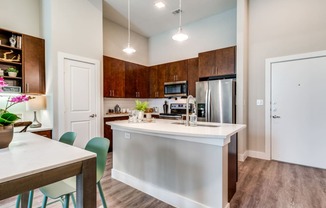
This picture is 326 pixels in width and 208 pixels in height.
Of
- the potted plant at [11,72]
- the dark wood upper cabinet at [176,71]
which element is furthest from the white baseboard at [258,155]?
the potted plant at [11,72]

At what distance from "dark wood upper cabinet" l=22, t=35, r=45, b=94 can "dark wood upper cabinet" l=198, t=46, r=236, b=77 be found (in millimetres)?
3527

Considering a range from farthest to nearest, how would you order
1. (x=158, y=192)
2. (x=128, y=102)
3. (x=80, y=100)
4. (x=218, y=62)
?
(x=128, y=102), (x=218, y=62), (x=80, y=100), (x=158, y=192)

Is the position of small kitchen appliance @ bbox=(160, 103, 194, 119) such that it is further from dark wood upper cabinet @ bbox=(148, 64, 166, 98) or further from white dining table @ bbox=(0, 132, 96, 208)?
white dining table @ bbox=(0, 132, 96, 208)

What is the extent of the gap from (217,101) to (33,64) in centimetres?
384

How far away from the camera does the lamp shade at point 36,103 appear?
306 centimetres

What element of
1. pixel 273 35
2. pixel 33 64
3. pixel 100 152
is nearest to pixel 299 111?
pixel 273 35

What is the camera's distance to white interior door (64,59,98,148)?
11.2ft

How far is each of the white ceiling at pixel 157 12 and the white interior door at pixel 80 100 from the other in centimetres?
168

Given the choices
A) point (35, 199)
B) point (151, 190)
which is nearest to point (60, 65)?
point (35, 199)

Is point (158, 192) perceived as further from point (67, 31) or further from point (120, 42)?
point (120, 42)

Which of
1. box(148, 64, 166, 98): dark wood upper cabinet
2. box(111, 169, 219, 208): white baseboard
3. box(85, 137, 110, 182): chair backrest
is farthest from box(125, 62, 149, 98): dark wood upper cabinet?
box(85, 137, 110, 182): chair backrest

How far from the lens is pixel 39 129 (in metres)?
3.01

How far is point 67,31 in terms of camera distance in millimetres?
3334

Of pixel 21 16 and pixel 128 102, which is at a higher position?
pixel 21 16
